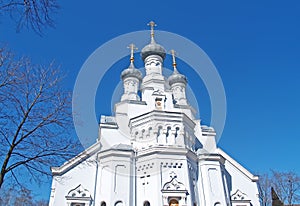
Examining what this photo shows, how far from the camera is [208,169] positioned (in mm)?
20875

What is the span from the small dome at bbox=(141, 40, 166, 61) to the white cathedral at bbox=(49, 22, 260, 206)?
7905mm

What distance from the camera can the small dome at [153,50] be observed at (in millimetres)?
31348

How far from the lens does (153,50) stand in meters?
31.3

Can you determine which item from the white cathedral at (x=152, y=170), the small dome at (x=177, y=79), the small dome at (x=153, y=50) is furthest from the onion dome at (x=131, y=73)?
the white cathedral at (x=152, y=170)

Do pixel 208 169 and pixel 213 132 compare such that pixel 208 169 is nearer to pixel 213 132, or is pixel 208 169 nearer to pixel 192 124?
pixel 192 124

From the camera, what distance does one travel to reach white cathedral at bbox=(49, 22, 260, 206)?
1838cm

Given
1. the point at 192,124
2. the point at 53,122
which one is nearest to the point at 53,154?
the point at 53,122

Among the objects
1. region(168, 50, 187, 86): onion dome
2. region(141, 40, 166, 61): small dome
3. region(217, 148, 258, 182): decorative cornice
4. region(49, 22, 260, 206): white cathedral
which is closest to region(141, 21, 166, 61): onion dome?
region(141, 40, 166, 61): small dome

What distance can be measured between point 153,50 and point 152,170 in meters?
16.7

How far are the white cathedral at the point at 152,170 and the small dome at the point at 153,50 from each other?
7905mm

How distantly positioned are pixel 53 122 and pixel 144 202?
11706 millimetres

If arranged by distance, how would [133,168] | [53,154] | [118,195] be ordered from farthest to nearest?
[133,168], [118,195], [53,154]

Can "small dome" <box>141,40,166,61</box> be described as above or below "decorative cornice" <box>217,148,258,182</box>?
above

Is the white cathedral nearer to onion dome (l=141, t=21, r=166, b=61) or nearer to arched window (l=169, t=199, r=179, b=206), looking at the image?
arched window (l=169, t=199, r=179, b=206)
